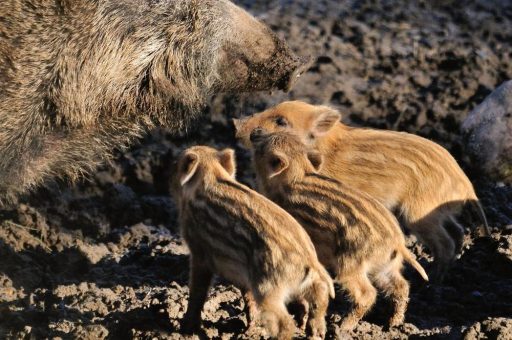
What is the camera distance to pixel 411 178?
5090mm

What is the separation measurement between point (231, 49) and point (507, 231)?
5.61ft

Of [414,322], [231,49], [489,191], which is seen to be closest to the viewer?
[414,322]

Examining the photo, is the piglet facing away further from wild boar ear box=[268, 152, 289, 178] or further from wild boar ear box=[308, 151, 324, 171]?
wild boar ear box=[308, 151, 324, 171]

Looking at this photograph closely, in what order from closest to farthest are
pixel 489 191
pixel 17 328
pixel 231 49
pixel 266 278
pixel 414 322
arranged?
pixel 266 278
pixel 17 328
pixel 414 322
pixel 231 49
pixel 489 191

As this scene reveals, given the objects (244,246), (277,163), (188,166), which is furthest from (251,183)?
(244,246)

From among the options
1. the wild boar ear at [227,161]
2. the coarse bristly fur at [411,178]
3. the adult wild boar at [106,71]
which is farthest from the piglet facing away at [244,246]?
the coarse bristly fur at [411,178]

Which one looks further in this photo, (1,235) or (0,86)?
(1,235)

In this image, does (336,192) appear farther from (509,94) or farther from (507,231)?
(509,94)

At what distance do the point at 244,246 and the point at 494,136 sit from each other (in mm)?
2413

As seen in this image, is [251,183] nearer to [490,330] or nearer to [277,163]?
[277,163]

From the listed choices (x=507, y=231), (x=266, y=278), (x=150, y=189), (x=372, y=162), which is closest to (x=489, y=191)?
(x=507, y=231)

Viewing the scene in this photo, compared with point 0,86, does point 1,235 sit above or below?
below

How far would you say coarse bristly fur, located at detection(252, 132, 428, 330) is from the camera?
170 inches

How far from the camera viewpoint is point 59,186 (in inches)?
240
